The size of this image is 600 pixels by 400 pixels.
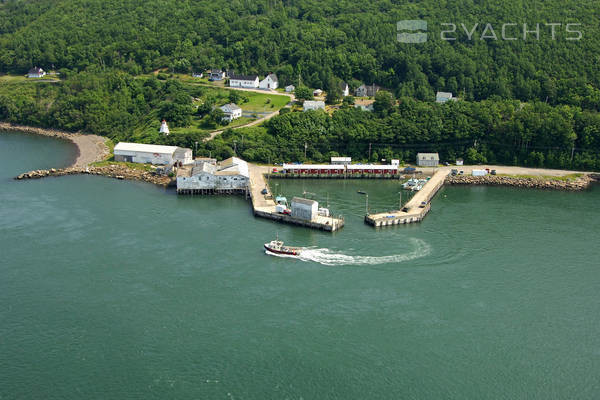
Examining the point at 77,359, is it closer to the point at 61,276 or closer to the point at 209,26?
the point at 61,276

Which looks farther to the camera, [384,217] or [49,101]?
[49,101]

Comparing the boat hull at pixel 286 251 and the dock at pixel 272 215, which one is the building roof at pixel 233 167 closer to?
the dock at pixel 272 215

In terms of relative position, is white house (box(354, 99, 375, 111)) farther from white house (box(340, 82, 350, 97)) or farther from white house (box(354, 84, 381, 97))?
white house (box(354, 84, 381, 97))

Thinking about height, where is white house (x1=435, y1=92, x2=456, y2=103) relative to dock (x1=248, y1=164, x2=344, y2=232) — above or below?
above

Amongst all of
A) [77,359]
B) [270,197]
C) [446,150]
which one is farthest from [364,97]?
[77,359]

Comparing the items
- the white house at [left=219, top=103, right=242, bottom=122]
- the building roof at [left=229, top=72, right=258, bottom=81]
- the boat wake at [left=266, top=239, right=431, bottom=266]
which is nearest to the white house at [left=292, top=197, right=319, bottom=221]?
the boat wake at [left=266, top=239, right=431, bottom=266]

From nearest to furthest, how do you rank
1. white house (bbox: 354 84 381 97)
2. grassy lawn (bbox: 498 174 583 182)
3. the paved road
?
grassy lawn (bbox: 498 174 583 182) < the paved road < white house (bbox: 354 84 381 97)
